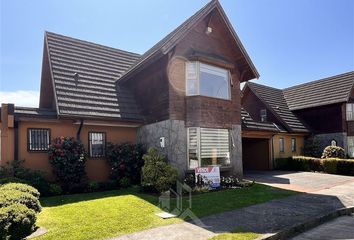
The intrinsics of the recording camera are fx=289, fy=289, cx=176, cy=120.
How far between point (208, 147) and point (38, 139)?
7643mm

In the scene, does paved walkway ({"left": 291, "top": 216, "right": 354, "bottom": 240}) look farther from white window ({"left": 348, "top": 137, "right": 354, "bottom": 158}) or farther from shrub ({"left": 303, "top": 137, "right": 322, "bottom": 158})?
white window ({"left": 348, "top": 137, "right": 354, "bottom": 158})

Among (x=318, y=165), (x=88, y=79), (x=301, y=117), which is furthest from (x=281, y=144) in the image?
(x=88, y=79)

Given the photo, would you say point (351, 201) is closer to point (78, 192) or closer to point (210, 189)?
point (210, 189)

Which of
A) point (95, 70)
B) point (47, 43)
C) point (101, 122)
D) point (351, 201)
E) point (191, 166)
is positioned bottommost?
point (351, 201)

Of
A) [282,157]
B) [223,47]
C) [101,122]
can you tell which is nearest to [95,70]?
[101,122]

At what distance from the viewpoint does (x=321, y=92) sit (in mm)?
27297

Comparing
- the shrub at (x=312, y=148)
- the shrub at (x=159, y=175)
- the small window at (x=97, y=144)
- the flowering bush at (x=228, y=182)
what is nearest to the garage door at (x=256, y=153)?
the shrub at (x=312, y=148)

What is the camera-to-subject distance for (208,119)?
13609 mm

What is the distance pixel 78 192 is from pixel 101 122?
135 inches

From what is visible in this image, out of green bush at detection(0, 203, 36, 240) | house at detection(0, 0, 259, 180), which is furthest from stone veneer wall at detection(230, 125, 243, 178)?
green bush at detection(0, 203, 36, 240)

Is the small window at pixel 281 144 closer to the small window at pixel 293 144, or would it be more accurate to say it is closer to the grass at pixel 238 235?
the small window at pixel 293 144

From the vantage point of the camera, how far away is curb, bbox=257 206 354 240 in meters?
6.64

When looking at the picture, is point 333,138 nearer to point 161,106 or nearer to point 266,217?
point 161,106

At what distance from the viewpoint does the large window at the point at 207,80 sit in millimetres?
13664
